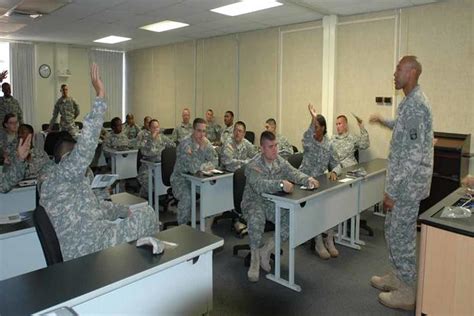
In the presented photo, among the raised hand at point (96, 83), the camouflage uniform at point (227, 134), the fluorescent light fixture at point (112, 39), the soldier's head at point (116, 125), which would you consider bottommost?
the camouflage uniform at point (227, 134)

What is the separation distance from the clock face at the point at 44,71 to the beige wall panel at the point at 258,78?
16.6 ft

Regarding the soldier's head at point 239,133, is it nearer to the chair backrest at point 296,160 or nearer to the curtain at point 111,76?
the chair backrest at point 296,160

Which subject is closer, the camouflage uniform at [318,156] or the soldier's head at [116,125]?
the camouflage uniform at [318,156]

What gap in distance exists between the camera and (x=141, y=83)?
10312 mm

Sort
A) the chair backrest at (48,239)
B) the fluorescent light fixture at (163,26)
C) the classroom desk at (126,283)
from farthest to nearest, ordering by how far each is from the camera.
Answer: the fluorescent light fixture at (163,26) < the chair backrest at (48,239) < the classroom desk at (126,283)

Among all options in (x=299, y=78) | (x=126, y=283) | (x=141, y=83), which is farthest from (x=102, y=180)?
(x=141, y=83)

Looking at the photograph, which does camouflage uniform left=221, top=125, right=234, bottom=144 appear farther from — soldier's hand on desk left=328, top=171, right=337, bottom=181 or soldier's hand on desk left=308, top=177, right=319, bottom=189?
soldier's hand on desk left=308, top=177, right=319, bottom=189

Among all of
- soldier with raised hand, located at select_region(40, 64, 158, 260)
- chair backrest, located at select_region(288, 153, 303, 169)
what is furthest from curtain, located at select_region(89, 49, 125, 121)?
soldier with raised hand, located at select_region(40, 64, 158, 260)

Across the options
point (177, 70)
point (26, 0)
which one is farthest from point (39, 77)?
point (26, 0)

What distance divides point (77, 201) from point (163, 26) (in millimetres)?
5448

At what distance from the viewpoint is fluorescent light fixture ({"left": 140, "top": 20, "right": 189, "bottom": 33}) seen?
6.59 metres

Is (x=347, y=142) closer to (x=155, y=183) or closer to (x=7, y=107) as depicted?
(x=155, y=183)

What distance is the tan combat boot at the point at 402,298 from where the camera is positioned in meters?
2.84

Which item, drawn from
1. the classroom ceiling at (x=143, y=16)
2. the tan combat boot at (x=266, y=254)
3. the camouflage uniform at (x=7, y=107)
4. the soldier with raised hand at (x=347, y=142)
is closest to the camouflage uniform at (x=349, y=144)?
the soldier with raised hand at (x=347, y=142)
